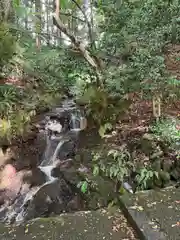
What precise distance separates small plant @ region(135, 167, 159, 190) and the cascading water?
57.8 inches

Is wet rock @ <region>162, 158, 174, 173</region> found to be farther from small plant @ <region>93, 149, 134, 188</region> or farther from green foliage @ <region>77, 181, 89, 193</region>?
green foliage @ <region>77, 181, 89, 193</region>

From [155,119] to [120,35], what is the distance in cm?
311

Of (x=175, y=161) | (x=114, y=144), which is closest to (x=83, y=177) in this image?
(x=114, y=144)

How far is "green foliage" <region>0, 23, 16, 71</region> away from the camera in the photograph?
7.86 meters

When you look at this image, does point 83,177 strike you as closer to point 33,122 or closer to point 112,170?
point 112,170

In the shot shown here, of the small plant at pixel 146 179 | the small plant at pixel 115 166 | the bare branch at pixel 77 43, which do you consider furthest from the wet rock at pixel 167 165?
the bare branch at pixel 77 43

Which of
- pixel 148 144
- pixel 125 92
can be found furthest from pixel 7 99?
pixel 148 144

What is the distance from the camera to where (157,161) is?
4.22 metres

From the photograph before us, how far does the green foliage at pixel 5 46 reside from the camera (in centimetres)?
786

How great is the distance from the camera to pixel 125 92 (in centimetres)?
565

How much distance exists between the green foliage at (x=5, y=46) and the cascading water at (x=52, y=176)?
237 centimetres

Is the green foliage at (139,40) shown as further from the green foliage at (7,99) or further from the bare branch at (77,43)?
the green foliage at (7,99)

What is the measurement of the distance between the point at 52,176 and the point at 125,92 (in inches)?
102

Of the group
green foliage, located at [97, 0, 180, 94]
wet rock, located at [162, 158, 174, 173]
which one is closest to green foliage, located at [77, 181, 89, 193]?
wet rock, located at [162, 158, 174, 173]
